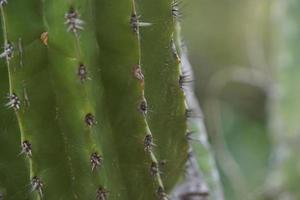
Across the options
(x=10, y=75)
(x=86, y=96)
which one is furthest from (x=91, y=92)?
(x=10, y=75)

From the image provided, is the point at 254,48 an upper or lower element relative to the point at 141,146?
upper

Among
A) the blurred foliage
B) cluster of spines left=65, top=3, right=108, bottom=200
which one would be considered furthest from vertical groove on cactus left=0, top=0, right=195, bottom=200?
the blurred foliage

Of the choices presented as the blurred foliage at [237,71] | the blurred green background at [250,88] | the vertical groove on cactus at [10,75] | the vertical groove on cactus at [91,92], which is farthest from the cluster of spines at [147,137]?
the blurred foliage at [237,71]

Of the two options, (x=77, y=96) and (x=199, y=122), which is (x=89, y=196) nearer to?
(x=77, y=96)

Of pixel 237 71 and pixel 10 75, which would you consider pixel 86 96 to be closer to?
pixel 10 75

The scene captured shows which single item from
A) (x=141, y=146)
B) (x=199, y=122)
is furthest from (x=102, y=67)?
(x=199, y=122)

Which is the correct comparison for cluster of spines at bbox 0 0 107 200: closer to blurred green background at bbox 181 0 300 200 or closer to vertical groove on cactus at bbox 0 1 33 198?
vertical groove on cactus at bbox 0 1 33 198
